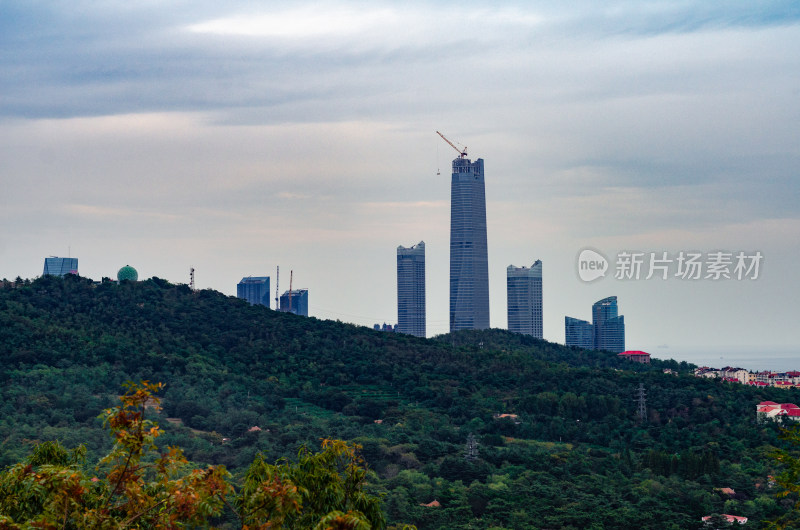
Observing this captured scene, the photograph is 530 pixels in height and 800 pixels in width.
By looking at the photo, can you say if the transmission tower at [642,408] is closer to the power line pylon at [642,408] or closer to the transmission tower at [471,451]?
the power line pylon at [642,408]

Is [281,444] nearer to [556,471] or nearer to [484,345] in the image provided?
[556,471]

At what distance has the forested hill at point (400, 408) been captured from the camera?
71.2 metres

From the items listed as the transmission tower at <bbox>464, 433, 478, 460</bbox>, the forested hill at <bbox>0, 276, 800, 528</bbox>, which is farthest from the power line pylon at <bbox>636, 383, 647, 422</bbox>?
the transmission tower at <bbox>464, 433, 478, 460</bbox>

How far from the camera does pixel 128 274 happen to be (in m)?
144

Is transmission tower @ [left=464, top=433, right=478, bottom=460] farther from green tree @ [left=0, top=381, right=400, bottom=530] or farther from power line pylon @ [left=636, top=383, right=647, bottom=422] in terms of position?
green tree @ [left=0, top=381, right=400, bottom=530]

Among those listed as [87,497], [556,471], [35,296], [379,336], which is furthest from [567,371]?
[87,497]

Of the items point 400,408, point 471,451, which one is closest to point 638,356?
point 400,408

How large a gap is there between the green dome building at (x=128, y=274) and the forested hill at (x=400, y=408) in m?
3.99

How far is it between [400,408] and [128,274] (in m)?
57.4

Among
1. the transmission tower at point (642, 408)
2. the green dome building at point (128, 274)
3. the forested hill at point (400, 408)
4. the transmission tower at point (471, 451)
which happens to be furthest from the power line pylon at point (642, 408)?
the green dome building at point (128, 274)

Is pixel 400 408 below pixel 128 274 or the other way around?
below

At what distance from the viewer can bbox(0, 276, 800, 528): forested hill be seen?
7125cm

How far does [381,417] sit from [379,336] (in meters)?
36.6

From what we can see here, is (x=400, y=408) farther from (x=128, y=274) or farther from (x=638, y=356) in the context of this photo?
(x=638, y=356)
